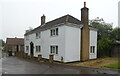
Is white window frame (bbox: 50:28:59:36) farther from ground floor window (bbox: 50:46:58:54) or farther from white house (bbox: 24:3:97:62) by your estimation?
ground floor window (bbox: 50:46:58:54)

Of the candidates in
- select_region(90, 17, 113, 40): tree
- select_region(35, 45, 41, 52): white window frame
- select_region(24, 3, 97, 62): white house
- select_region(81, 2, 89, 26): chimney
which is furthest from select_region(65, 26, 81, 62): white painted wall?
select_region(90, 17, 113, 40): tree

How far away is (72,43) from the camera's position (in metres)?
22.0

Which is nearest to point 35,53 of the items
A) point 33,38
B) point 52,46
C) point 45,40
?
point 33,38

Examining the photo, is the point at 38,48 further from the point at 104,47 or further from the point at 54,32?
the point at 104,47

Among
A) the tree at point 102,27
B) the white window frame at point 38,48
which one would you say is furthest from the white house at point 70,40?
the tree at point 102,27

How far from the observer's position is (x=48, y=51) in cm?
2495

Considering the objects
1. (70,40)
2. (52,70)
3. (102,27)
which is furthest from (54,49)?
(102,27)

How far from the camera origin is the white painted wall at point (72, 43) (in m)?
21.1

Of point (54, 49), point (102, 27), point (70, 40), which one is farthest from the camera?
point (102, 27)

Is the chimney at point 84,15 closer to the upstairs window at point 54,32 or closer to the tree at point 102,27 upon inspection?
the upstairs window at point 54,32

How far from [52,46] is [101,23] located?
24.2 meters

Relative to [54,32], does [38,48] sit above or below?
below

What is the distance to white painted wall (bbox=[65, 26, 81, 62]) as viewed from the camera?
831 inches

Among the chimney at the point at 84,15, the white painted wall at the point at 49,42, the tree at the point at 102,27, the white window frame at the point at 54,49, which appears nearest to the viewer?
the white painted wall at the point at 49,42
